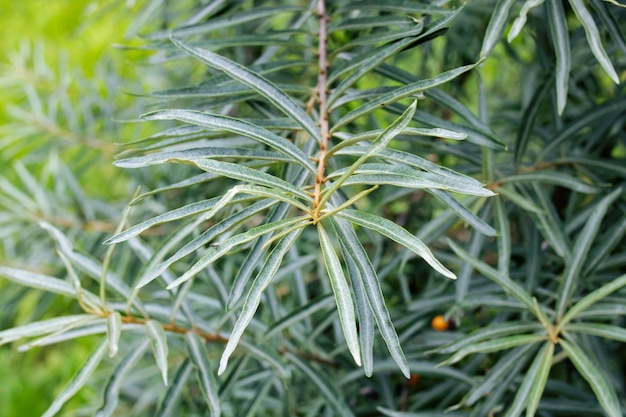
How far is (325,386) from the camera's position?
86 centimetres

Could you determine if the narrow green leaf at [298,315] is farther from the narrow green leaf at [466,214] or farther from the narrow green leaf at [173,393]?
the narrow green leaf at [466,214]

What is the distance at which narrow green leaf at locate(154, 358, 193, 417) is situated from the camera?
77 centimetres

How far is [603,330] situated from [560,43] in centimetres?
30

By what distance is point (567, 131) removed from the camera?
902 millimetres

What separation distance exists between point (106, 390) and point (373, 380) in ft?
1.41

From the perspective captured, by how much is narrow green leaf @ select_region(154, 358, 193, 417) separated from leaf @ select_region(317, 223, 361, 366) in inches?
12.8

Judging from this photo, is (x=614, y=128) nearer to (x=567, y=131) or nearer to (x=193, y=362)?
(x=567, y=131)

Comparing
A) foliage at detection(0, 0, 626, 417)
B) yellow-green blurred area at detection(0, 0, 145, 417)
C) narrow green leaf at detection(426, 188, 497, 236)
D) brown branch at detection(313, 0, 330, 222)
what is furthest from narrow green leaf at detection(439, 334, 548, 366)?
yellow-green blurred area at detection(0, 0, 145, 417)

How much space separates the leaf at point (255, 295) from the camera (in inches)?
19.9

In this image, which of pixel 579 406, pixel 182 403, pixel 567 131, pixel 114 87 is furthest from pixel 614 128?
pixel 114 87

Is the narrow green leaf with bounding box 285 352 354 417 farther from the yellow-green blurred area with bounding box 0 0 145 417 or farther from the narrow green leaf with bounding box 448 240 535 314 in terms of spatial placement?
the yellow-green blurred area with bounding box 0 0 145 417

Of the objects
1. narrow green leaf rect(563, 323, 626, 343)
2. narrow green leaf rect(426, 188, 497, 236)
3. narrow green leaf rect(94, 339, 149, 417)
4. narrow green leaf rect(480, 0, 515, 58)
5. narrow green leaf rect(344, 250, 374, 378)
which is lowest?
narrow green leaf rect(94, 339, 149, 417)

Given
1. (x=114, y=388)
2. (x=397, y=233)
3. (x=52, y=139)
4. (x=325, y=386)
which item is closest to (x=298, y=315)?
(x=325, y=386)

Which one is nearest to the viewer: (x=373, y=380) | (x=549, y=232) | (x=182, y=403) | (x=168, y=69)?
(x=549, y=232)
